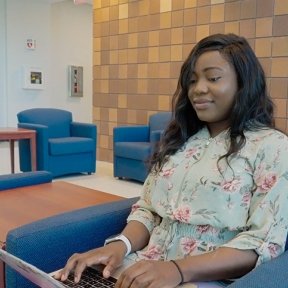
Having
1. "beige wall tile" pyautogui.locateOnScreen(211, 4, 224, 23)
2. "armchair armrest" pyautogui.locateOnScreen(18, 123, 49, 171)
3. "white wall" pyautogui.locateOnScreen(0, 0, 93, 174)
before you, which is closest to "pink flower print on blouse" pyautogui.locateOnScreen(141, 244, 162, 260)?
"armchair armrest" pyautogui.locateOnScreen(18, 123, 49, 171)

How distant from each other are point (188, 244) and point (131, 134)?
3.83 metres

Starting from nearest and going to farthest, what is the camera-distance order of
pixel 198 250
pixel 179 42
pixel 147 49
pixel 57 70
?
pixel 198 250
pixel 179 42
pixel 147 49
pixel 57 70

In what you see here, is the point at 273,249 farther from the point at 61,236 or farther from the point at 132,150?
the point at 132,150

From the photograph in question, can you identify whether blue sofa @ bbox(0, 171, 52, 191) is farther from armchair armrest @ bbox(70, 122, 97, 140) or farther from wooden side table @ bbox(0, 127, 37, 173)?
armchair armrest @ bbox(70, 122, 97, 140)

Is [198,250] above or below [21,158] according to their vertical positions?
above

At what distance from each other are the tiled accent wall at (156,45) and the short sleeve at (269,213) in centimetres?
290

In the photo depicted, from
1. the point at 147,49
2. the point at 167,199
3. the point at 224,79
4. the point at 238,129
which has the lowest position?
the point at 167,199

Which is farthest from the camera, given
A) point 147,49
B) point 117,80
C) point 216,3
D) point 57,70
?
point 57,70

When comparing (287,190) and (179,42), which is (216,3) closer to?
(179,42)

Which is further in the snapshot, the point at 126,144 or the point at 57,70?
the point at 57,70

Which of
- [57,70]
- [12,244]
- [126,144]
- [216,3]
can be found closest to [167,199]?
[12,244]

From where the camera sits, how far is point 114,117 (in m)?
5.79

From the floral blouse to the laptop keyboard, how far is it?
17cm

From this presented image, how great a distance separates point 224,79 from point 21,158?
13.1 feet
